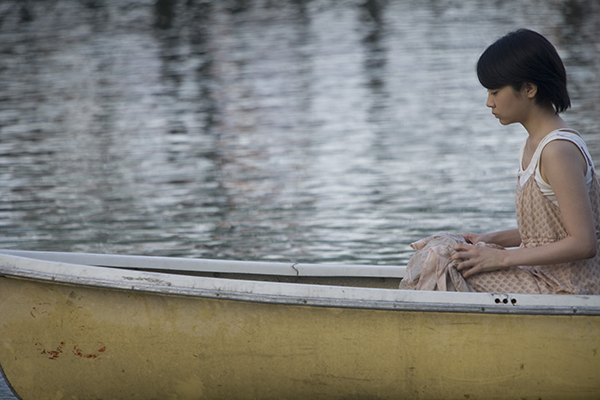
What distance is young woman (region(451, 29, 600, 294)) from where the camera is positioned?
2.46m

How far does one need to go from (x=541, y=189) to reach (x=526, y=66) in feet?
1.31

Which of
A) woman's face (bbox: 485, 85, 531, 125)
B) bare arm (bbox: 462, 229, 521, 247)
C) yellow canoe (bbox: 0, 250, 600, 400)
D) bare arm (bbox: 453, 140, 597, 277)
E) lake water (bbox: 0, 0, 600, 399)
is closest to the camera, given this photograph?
bare arm (bbox: 453, 140, 597, 277)

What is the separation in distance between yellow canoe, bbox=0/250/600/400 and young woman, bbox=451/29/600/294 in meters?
0.10

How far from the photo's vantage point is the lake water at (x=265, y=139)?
6.08 metres

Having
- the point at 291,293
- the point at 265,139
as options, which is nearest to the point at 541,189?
the point at 291,293

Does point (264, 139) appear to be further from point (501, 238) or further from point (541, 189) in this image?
point (541, 189)

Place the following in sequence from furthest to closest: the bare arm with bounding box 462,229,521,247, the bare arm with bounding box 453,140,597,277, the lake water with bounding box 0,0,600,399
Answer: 1. the lake water with bounding box 0,0,600,399
2. the bare arm with bounding box 462,229,521,247
3. the bare arm with bounding box 453,140,597,277

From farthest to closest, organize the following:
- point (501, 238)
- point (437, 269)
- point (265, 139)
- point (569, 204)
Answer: point (265, 139), point (501, 238), point (437, 269), point (569, 204)

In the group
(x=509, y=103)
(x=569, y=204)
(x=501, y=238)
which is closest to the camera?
(x=569, y=204)

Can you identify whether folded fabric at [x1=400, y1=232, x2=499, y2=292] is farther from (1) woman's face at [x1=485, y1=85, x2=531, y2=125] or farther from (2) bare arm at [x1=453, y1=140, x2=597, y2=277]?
(1) woman's face at [x1=485, y1=85, x2=531, y2=125]

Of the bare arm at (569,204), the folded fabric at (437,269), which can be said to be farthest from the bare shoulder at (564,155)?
the folded fabric at (437,269)

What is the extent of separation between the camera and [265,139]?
A: 922 centimetres

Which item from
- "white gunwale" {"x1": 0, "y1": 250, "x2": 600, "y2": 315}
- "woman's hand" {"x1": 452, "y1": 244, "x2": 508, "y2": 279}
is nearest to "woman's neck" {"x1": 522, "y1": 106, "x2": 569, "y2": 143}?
"woman's hand" {"x1": 452, "y1": 244, "x2": 508, "y2": 279}

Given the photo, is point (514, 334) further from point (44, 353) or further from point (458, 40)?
point (458, 40)
